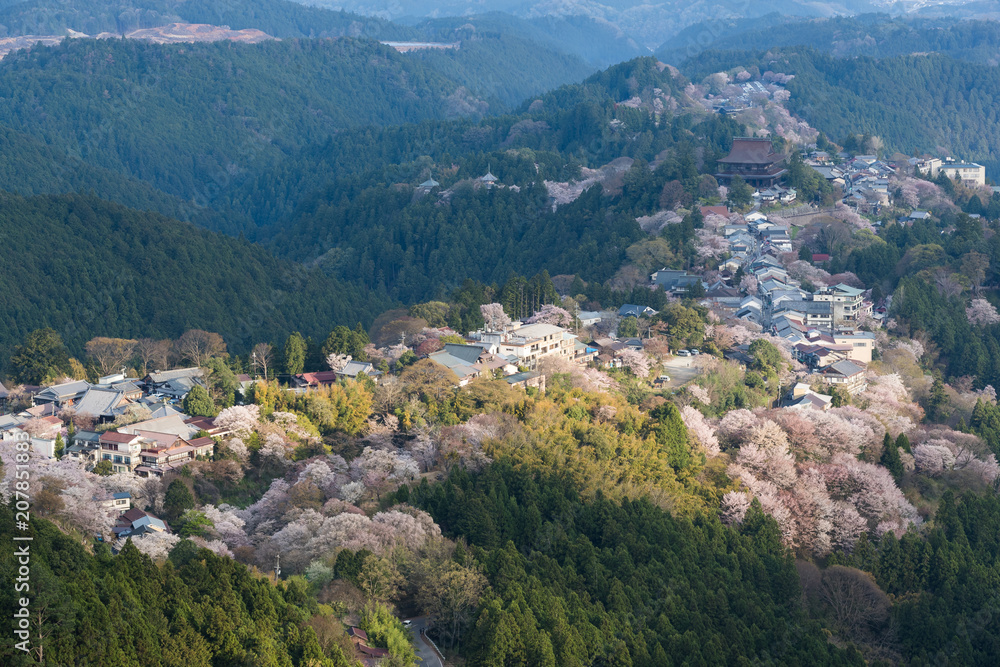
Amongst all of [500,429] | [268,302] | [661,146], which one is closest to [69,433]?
[500,429]

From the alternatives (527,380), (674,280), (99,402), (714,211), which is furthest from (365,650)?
(714,211)

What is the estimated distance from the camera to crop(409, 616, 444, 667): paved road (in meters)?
33.1

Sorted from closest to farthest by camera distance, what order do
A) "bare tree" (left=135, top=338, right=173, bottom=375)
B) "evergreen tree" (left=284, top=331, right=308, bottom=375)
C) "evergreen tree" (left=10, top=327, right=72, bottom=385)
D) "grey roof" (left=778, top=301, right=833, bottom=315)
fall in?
1. "evergreen tree" (left=10, top=327, right=72, bottom=385)
2. "evergreen tree" (left=284, top=331, right=308, bottom=375)
3. "bare tree" (left=135, top=338, right=173, bottom=375)
4. "grey roof" (left=778, top=301, right=833, bottom=315)

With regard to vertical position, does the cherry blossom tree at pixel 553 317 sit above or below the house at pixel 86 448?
below

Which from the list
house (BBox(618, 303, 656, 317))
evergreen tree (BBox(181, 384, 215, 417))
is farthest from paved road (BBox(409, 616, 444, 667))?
house (BBox(618, 303, 656, 317))

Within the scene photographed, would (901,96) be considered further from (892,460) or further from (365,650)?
(365,650)

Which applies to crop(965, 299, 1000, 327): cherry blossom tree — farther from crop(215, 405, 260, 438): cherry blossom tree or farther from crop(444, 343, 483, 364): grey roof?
crop(215, 405, 260, 438): cherry blossom tree

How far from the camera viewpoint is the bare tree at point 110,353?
181 ft

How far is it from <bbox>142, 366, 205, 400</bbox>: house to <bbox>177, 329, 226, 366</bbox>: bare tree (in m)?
2.96

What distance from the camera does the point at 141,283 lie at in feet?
265

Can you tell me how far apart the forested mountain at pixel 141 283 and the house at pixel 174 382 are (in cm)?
2288

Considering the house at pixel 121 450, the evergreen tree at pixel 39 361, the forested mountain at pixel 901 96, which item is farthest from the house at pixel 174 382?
the forested mountain at pixel 901 96

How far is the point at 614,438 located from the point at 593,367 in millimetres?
9304

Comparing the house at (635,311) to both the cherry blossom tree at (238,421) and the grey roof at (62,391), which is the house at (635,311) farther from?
the grey roof at (62,391)
